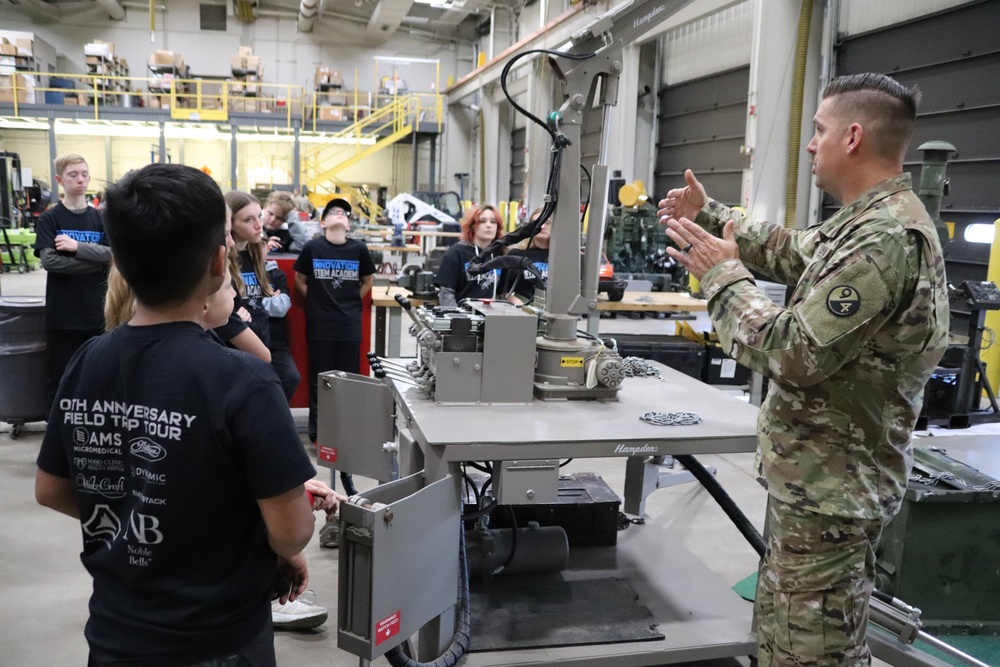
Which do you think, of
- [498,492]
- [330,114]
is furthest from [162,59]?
[498,492]

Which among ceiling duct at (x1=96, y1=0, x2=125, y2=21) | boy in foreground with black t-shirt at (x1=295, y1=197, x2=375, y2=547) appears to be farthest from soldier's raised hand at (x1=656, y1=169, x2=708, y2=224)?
ceiling duct at (x1=96, y1=0, x2=125, y2=21)

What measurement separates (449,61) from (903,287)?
1894 cm

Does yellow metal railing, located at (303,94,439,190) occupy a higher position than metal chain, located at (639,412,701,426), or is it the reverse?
yellow metal railing, located at (303,94,439,190)

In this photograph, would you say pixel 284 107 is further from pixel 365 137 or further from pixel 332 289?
pixel 332 289

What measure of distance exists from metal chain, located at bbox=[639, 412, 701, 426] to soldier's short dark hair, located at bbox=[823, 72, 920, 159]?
803 millimetres

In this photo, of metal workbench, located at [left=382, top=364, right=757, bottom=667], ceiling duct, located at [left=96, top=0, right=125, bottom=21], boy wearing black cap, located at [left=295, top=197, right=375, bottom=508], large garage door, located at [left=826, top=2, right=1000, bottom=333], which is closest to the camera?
metal workbench, located at [left=382, top=364, right=757, bottom=667]

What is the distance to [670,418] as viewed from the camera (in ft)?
6.73

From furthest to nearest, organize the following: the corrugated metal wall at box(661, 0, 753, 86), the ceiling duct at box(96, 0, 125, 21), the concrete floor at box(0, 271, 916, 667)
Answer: the ceiling duct at box(96, 0, 125, 21), the corrugated metal wall at box(661, 0, 753, 86), the concrete floor at box(0, 271, 916, 667)

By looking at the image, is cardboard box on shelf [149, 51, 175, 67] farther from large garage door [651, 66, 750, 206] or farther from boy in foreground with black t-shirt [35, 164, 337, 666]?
boy in foreground with black t-shirt [35, 164, 337, 666]

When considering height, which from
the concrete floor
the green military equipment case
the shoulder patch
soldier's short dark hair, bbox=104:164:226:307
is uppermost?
soldier's short dark hair, bbox=104:164:226:307

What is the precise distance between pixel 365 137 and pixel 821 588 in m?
15.7

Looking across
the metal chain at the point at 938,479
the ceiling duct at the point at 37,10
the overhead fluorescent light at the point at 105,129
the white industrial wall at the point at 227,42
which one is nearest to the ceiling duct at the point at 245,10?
the white industrial wall at the point at 227,42

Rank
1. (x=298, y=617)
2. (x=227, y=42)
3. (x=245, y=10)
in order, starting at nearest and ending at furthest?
(x=298, y=617) → (x=245, y=10) → (x=227, y=42)

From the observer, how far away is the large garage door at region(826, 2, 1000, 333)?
644 cm
